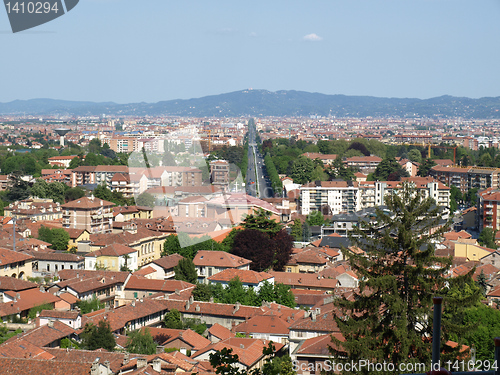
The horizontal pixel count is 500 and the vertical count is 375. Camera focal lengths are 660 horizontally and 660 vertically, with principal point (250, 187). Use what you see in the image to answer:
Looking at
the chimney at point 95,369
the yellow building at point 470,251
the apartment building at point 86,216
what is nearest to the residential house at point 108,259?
the apartment building at point 86,216

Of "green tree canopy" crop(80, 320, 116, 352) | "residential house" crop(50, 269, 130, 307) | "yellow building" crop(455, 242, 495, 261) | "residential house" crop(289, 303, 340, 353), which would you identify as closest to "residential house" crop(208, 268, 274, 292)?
"residential house" crop(50, 269, 130, 307)

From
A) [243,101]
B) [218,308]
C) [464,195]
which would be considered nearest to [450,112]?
[243,101]

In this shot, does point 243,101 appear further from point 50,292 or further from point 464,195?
point 50,292

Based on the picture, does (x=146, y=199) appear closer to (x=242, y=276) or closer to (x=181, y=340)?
(x=181, y=340)

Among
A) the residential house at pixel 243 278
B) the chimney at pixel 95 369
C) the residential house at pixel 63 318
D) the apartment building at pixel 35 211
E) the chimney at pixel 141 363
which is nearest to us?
the chimney at pixel 95 369

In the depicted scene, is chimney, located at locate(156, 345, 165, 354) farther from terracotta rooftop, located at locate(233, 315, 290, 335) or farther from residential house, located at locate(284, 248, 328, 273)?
residential house, located at locate(284, 248, 328, 273)

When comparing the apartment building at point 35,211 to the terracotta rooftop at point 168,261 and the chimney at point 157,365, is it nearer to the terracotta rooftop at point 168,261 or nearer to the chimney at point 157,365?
the terracotta rooftop at point 168,261

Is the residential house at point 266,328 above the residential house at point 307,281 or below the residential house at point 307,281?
above

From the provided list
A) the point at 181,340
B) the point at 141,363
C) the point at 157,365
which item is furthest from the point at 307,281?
the point at 157,365
